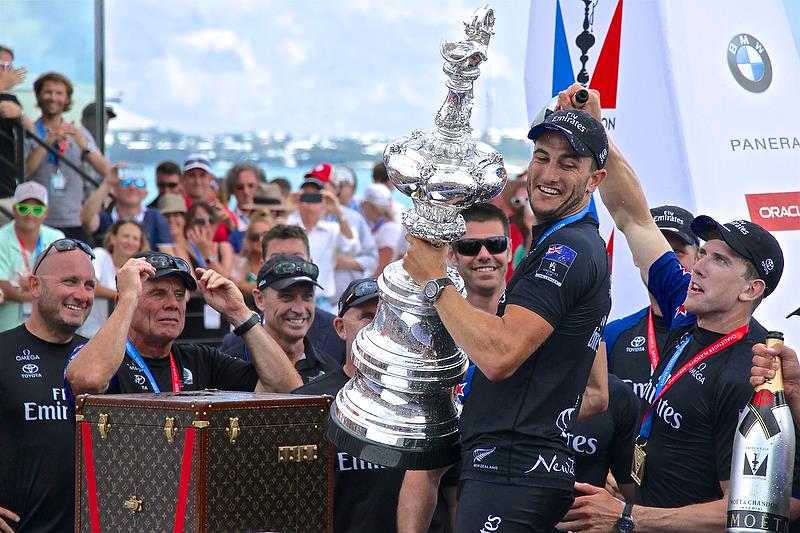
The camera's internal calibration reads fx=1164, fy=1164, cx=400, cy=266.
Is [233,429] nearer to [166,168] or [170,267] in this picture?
[170,267]

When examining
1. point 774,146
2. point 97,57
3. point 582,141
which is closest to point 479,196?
point 582,141

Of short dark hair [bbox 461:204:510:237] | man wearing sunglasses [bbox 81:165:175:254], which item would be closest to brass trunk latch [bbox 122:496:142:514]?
short dark hair [bbox 461:204:510:237]

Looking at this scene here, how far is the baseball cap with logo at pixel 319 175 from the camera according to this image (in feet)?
35.1

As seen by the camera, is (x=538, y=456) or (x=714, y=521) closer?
(x=538, y=456)

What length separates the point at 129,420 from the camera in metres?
3.93

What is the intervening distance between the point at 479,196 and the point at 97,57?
8.45 meters

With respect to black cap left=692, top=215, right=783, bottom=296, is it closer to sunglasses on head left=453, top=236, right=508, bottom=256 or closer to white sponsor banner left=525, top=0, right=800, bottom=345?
white sponsor banner left=525, top=0, right=800, bottom=345

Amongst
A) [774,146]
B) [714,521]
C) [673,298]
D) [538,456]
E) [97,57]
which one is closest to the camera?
[538,456]

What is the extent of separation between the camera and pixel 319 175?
1107 cm

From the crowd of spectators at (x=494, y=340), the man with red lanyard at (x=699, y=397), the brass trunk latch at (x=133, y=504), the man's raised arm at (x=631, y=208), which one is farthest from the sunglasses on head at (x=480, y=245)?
the brass trunk latch at (x=133, y=504)

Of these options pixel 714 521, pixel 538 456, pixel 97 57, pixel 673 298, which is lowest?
pixel 714 521

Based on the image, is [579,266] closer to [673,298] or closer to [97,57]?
[673,298]

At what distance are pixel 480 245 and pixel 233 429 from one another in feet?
7.77

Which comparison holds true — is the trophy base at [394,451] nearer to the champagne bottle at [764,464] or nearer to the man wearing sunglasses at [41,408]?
the champagne bottle at [764,464]
